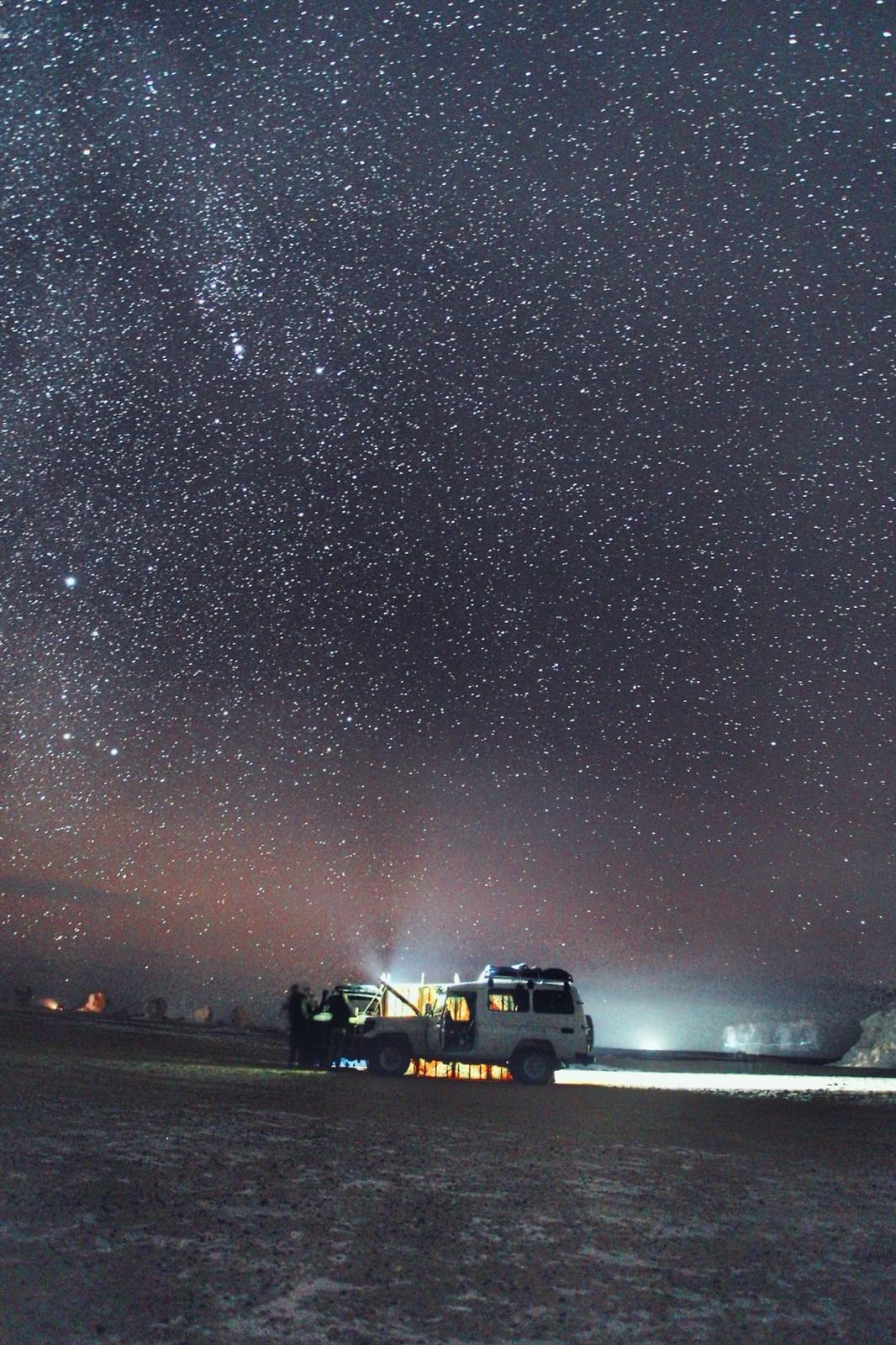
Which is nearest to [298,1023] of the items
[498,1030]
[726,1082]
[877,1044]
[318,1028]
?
[318,1028]

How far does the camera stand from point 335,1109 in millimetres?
16141

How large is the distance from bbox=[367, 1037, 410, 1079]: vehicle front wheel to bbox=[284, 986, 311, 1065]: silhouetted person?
183cm

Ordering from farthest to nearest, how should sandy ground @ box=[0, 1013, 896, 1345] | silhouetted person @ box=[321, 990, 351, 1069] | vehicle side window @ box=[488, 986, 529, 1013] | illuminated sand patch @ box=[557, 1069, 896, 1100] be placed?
illuminated sand patch @ box=[557, 1069, 896, 1100] → silhouetted person @ box=[321, 990, 351, 1069] → vehicle side window @ box=[488, 986, 529, 1013] → sandy ground @ box=[0, 1013, 896, 1345]

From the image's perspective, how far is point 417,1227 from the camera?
329 inches

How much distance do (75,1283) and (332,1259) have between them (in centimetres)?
162

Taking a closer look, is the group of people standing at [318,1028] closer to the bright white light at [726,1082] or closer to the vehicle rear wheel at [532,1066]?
the vehicle rear wheel at [532,1066]

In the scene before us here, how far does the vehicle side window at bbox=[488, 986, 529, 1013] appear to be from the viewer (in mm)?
25234

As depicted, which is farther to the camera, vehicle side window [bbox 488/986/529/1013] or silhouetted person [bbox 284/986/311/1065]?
silhouetted person [bbox 284/986/311/1065]

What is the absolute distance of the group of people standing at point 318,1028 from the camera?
2584 cm

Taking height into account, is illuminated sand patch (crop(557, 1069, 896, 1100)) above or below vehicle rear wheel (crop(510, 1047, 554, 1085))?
below

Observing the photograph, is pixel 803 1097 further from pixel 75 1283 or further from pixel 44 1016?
pixel 44 1016

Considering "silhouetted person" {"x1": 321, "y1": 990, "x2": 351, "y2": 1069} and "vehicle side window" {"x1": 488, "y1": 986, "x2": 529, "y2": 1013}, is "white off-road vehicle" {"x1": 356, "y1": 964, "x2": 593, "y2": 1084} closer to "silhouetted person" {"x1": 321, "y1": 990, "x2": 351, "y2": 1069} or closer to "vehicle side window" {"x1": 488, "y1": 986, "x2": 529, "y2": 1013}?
"vehicle side window" {"x1": 488, "y1": 986, "x2": 529, "y2": 1013}

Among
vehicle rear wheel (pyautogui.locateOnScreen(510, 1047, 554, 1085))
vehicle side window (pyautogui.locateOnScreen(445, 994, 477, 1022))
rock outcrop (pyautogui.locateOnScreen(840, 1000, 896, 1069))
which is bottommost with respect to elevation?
rock outcrop (pyautogui.locateOnScreen(840, 1000, 896, 1069))

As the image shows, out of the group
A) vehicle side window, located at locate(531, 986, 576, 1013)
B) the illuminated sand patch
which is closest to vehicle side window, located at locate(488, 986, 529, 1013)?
vehicle side window, located at locate(531, 986, 576, 1013)
